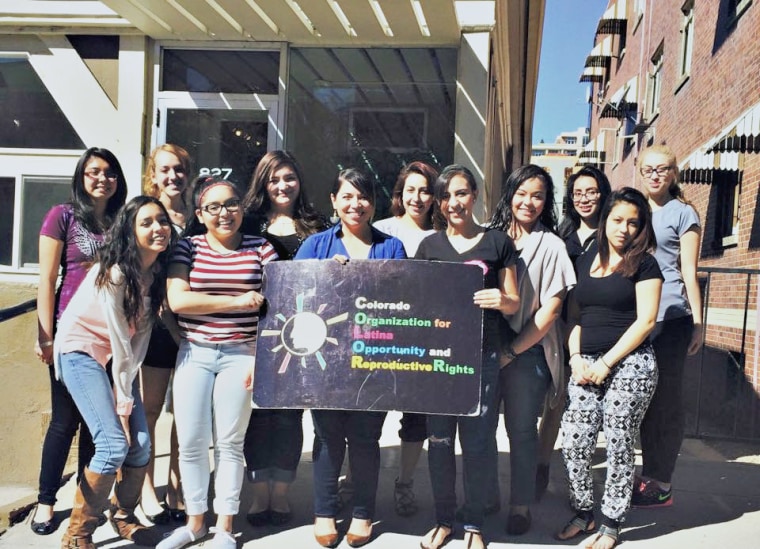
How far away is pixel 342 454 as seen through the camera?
3.76m

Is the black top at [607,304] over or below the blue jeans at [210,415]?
over

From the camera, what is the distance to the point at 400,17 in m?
6.09

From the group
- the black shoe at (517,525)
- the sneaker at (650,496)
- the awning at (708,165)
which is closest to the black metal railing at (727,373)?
the awning at (708,165)

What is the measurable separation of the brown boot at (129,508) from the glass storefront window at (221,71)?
4.30 meters

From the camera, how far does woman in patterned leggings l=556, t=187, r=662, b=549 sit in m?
3.64

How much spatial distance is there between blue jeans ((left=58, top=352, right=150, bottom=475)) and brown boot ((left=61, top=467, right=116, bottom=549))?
59 millimetres

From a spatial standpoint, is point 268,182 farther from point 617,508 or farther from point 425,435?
point 617,508

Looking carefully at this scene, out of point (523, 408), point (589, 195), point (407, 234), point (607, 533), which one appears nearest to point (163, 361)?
point (407, 234)

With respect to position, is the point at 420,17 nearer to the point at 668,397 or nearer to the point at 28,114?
the point at 668,397

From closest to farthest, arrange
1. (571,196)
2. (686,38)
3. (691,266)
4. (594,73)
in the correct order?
(691,266), (571,196), (686,38), (594,73)

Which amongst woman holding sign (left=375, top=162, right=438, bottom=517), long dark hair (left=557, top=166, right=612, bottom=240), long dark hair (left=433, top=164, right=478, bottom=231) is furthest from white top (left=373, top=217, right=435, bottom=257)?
long dark hair (left=557, top=166, right=612, bottom=240)

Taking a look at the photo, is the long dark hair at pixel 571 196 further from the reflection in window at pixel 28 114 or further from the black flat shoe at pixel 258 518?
the reflection in window at pixel 28 114

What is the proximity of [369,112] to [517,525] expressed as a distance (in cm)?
441

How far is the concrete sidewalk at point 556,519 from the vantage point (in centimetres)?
378
